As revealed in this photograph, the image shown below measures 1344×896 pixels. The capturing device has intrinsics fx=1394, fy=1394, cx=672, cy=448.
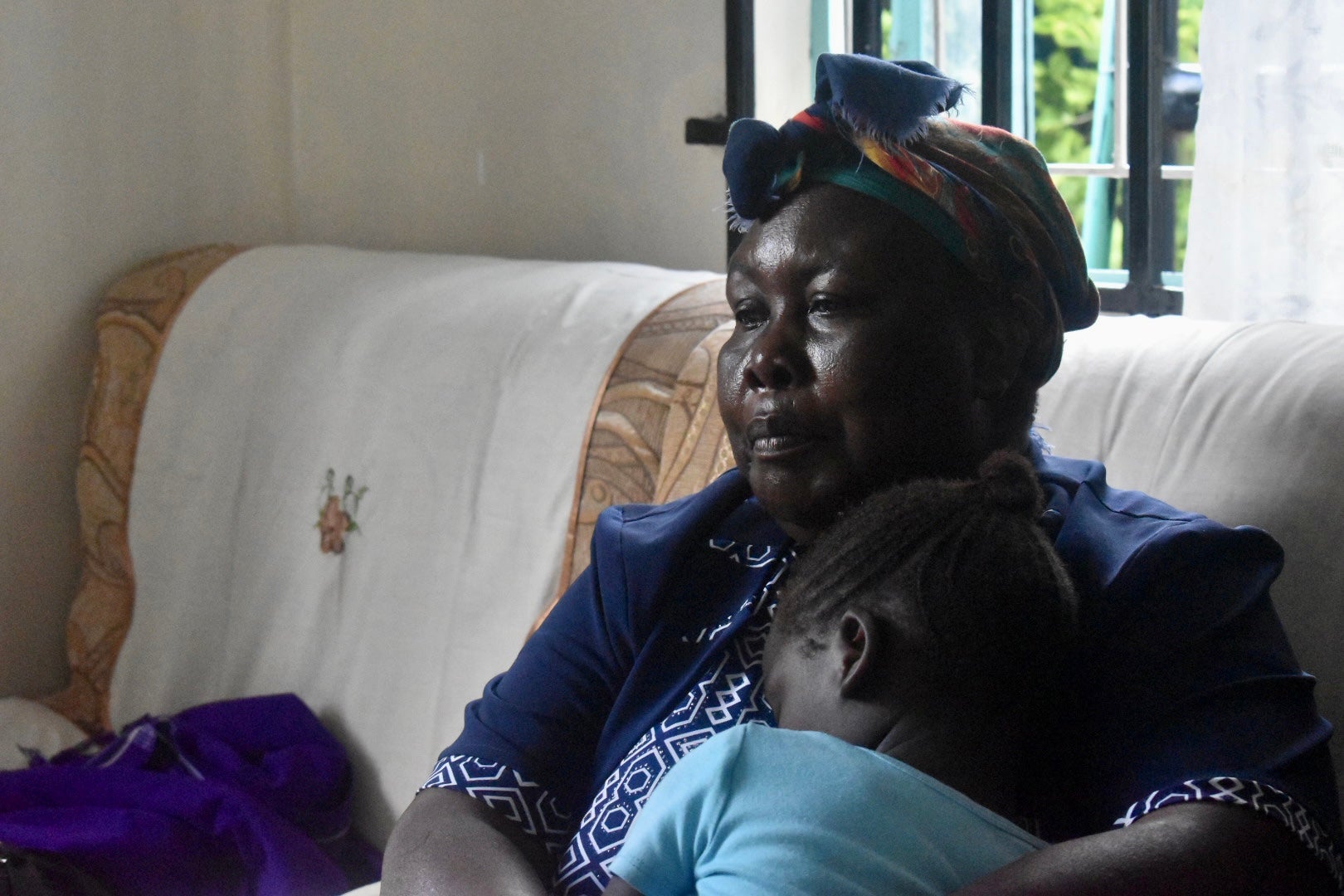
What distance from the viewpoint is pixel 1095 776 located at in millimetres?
923

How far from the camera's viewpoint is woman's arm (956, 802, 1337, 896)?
790mm

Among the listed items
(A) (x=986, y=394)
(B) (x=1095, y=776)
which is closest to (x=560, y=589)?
(A) (x=986, y=394)

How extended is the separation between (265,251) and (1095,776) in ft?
6.46

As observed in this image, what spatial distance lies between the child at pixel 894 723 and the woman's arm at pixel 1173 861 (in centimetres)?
4

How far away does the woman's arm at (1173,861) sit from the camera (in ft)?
2.59

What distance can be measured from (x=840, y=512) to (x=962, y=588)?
0.57 feet

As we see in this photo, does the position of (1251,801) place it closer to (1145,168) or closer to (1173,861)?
(1173,861)

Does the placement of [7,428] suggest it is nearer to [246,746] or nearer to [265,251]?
[265,251]

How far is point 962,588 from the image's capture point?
0.88 m

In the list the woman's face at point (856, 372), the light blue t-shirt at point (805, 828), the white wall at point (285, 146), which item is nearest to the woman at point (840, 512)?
the woman's face at point (856, 372)

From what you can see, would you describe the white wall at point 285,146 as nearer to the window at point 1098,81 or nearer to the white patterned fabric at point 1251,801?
the window at point 1098,81

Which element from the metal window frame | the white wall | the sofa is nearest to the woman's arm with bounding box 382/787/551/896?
the sofa

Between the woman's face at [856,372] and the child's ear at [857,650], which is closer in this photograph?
the child's ear at [857,650]

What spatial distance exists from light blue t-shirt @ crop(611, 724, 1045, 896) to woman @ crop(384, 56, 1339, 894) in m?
0.12
